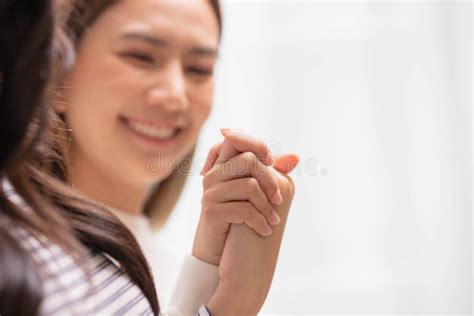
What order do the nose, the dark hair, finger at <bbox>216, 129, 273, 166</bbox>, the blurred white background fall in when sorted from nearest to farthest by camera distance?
the dark hair → finger at <bbox>216, 129, 273, 166</bbox> → the nose → the blurred white background

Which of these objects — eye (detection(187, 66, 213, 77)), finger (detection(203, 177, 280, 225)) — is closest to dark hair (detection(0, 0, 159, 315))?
finger (detection(203, 177, 280, 225))

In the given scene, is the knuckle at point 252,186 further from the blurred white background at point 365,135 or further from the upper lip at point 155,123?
the blurred white background at point 365,135

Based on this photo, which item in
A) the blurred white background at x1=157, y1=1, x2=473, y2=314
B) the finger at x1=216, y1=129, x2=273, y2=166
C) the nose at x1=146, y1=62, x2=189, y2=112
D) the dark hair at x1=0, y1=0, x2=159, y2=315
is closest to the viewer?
the dark hair at x1=0, y1=0, x2=159, y2=315

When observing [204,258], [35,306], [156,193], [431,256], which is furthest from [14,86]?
[431,256]

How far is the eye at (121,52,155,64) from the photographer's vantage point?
92cm

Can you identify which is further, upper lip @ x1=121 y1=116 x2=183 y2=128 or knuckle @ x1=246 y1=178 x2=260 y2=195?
upper lip @ x1=121 y1=116 x2=183 y2=128

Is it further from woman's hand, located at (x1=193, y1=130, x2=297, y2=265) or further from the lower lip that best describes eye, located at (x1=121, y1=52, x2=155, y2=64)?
woman's hand, located at (x1=193, y1=130, x2=297, y2=265)

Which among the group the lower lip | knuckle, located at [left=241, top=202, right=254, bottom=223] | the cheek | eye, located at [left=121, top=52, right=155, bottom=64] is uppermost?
eye, located at [left=121, top=52, right=155, bottom=64]

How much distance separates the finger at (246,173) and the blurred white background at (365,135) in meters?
0.74

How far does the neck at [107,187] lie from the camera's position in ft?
2.98

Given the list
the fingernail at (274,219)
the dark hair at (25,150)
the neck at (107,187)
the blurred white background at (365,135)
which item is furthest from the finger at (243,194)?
the blurred white background at (365,135)

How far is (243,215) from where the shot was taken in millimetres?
560

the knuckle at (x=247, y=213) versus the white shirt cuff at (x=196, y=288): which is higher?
the knuckle at (x=247, y=213)

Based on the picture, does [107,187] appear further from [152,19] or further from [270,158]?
[270,158]
